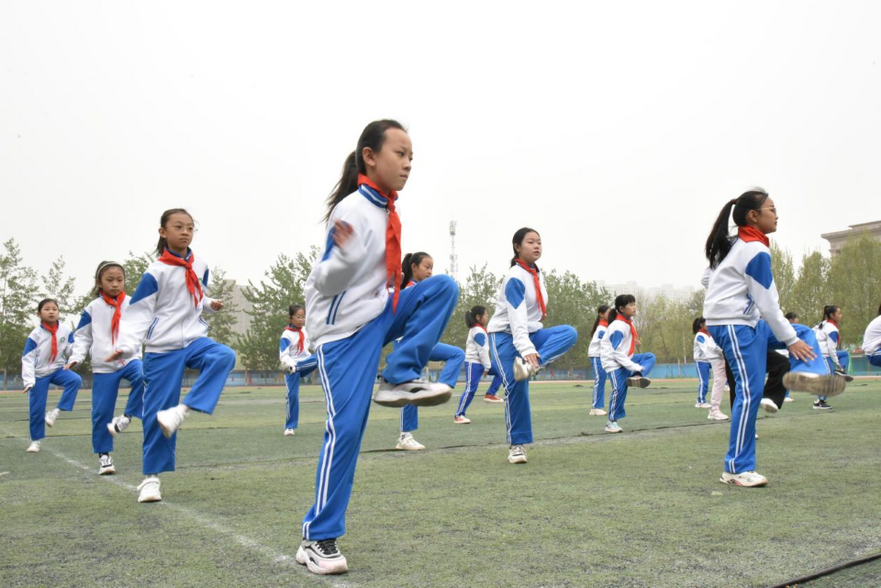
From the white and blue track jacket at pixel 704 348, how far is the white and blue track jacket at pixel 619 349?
12.7 feet

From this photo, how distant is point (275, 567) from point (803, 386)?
406 centimetres

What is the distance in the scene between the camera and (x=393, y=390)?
393 centimetres

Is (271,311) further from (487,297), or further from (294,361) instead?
(294,361)

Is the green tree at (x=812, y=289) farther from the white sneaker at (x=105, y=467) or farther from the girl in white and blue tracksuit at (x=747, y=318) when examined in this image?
the white sneaker at (x=105, y=467)

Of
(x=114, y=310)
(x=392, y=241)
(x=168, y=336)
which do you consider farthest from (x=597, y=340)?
(x=392, y=241)

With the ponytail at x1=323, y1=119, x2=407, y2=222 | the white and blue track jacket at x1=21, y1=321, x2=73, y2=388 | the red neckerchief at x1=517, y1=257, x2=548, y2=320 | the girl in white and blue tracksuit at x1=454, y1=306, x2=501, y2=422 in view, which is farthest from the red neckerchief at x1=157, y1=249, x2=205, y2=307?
the girl in white and blue tracksuit at x1=454, y1=306, x2=501, y2=422

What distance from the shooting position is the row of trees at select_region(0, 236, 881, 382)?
54.3 m

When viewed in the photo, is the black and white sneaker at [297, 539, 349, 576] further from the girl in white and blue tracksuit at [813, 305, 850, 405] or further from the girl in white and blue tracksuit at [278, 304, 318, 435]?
the girl in white and blue tracksuit at [813, 305, 850, 405]

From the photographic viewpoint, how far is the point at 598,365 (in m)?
15.8

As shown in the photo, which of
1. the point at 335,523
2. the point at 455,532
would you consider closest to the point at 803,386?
the point at 455,532

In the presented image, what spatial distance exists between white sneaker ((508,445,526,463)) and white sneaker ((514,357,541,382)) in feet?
2.49

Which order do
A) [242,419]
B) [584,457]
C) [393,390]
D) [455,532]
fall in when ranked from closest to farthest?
1. [393,390]
2. [455,532]
3. [584,457]
4. [242,419]

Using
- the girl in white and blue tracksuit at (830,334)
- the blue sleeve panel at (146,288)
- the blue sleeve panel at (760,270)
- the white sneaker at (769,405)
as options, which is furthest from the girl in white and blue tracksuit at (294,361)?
the girl in white and blue tracksuit at (830,334)

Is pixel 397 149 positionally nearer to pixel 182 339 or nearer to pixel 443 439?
pixel 182 339
